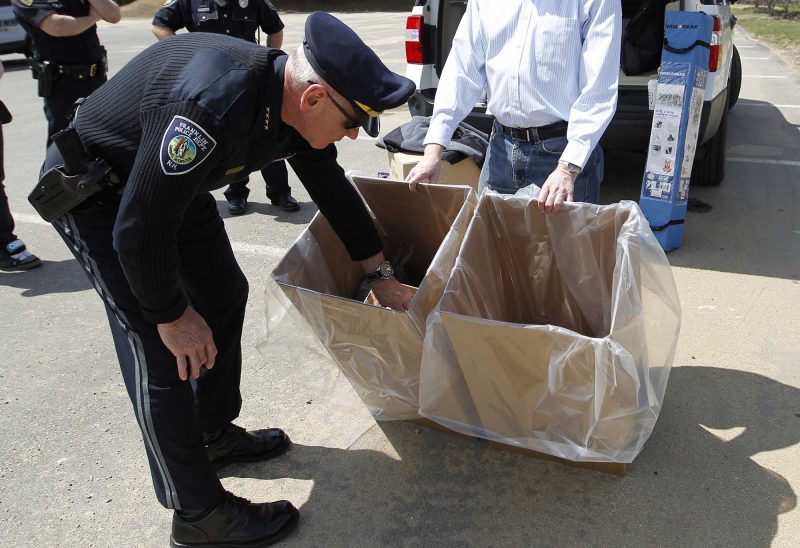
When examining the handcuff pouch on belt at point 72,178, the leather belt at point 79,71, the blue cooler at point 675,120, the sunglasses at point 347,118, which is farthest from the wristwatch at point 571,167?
the leather belt at point 79,71

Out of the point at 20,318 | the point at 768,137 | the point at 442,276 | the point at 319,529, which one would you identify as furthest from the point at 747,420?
the point at 768,137

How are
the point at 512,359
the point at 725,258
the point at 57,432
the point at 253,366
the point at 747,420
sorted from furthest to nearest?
the point at 725,258
the point at 253,366
the point at 57,432
the point at 747,420
the point at 512,359

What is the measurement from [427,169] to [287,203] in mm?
2608

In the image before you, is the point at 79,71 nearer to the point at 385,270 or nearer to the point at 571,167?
the point at 385,270

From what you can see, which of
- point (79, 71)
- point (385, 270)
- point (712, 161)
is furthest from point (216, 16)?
point (712, 161)

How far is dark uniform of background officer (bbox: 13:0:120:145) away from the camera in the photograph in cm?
400

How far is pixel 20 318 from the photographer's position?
3490 millimetres

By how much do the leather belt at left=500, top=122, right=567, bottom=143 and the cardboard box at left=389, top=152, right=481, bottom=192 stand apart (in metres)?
1.27

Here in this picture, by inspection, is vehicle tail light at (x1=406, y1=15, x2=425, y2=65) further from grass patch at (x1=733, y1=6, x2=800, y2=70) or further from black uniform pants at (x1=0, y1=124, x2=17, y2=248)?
grass patch at (x1=733, y1=6, x2=800, y2=70)

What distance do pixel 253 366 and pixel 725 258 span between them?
2635mm

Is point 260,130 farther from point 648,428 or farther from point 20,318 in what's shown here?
point 20,318

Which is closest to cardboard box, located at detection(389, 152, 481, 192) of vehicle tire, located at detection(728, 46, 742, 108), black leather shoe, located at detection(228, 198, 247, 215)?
black leather shoe, located at detection(228, 198, 247, 215)

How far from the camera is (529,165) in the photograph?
2.49m

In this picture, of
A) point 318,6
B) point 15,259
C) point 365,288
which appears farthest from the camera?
point 318,6
